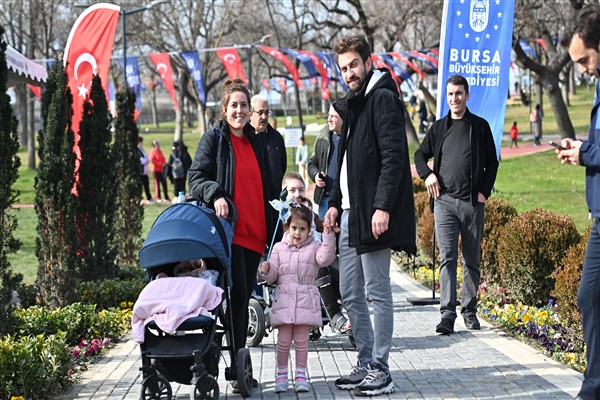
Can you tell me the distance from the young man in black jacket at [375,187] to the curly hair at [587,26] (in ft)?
4.55

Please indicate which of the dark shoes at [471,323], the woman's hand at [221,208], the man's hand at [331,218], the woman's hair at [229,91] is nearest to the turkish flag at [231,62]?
the dark shoes at [471,323]

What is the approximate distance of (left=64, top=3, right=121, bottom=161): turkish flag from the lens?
12719 millimetres

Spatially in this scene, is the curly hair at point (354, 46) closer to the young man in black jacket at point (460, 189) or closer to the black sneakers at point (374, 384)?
the black sneakers at point (374, 384)

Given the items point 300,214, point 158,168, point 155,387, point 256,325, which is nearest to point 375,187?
point 300,214

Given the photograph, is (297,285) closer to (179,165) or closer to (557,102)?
(179,165)

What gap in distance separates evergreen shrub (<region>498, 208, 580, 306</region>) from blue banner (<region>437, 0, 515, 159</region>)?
1872 mm

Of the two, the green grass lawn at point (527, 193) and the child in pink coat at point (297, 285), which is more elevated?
the child in pink coat at point (297, 285)

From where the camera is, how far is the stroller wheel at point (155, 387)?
20.2ft

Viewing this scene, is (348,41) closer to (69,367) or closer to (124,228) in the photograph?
(69,367)

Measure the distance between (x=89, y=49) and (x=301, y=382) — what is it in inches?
308

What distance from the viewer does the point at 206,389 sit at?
622 centimetres

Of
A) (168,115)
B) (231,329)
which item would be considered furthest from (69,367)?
(168,115)

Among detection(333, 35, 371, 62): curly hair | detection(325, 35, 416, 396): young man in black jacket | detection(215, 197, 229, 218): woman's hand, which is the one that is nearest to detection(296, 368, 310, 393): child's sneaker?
detection(325, 35, 416, 396): young man in black jacket

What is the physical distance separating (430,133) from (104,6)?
632 centimetres
